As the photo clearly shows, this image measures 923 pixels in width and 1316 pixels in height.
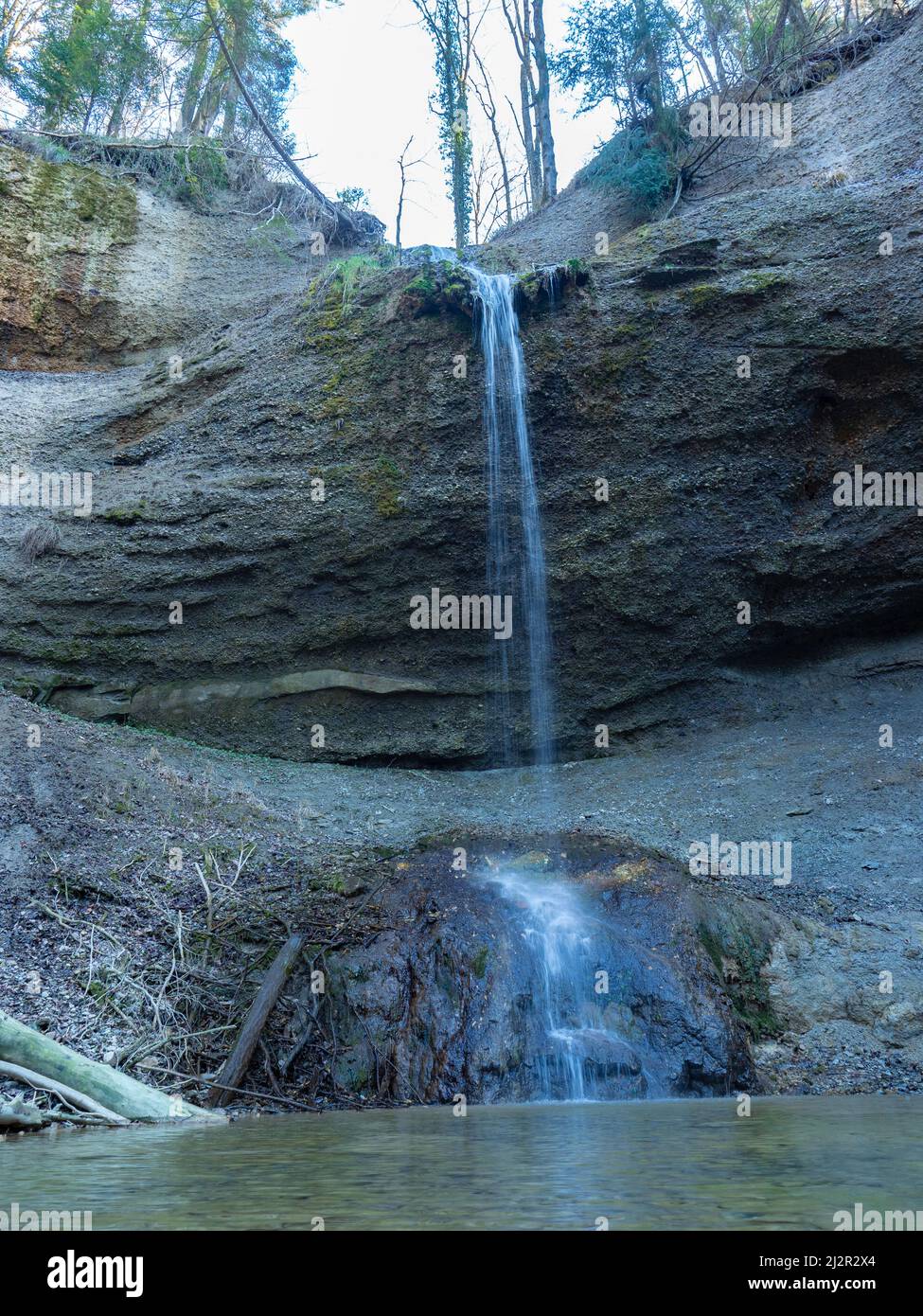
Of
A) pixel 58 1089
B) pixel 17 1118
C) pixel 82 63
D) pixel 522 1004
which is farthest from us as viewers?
pixel 82 63

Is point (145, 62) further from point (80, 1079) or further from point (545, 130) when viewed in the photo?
point (80, 1079)

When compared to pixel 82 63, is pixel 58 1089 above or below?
below

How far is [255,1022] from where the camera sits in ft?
21.2

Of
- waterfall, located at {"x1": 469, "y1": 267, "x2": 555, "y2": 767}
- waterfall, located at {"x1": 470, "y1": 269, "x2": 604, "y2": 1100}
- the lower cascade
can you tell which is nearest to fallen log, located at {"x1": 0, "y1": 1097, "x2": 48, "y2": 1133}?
the lower cascade

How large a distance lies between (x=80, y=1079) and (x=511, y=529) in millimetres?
10123

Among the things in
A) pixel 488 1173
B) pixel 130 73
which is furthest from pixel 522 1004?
pixel 130 73

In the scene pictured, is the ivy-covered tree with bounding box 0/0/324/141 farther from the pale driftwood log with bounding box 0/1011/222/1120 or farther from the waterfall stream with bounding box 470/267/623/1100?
the pale driftwood log with bounding box 0/1011/222/1120

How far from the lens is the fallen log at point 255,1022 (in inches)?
235

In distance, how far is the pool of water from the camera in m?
2.15

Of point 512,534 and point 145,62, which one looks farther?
point 145,62

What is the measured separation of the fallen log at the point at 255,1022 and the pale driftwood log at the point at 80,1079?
19.2 inches
